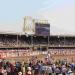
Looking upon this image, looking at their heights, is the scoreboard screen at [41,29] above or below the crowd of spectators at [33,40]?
above

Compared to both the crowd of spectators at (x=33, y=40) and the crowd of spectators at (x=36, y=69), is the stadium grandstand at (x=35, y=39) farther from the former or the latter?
the crowd of spectators at (x=36, y=69)

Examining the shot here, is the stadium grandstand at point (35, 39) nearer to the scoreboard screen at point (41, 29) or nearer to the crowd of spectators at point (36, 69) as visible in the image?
the scoreboard screen at point (41, 29)

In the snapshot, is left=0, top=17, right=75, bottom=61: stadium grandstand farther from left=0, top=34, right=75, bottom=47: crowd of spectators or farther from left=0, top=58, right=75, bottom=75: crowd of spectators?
left=0, top=58, right=75, bottom=75: crowd of spectators

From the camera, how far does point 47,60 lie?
23.9m

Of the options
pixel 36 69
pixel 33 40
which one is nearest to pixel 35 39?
pixel 33 40

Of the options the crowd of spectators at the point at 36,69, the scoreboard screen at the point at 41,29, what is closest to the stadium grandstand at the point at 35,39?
the scoreboard screen at the point at 41,29

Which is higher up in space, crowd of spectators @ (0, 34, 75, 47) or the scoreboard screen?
the scoreboard screen

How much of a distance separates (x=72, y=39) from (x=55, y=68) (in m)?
43.4

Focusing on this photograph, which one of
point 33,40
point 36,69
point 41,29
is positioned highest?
point 41,29

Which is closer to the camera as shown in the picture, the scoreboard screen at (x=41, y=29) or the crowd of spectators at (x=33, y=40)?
the scoreboard screen at (x=41, y=29)

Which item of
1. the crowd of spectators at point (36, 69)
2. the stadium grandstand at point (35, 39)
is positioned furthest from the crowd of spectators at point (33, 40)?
the crowd of spectators at point (36, 69)

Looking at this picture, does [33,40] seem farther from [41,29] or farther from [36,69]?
[36,69]

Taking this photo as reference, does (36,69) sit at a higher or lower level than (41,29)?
lower

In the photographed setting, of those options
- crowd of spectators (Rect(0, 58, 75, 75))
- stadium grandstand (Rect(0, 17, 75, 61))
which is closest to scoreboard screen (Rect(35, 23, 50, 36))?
stadium grandstand (Rect(0, 17, 75, 61))
